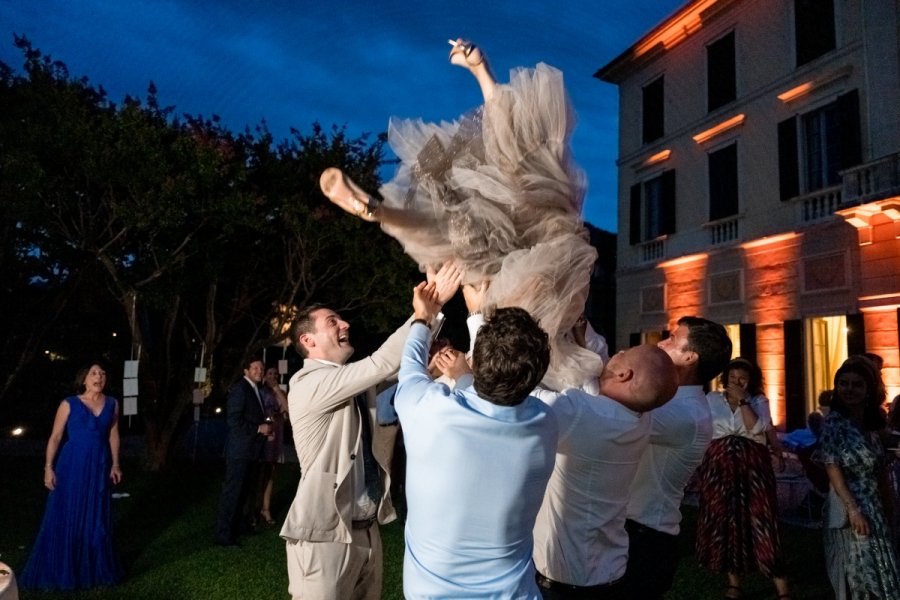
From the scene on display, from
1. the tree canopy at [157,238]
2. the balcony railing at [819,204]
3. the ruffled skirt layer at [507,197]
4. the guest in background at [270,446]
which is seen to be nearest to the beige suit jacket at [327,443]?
the ruffled skirt layer at [507,197]

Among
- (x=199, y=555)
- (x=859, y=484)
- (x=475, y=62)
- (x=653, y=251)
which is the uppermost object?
(x=653, y=251)

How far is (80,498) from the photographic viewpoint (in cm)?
563

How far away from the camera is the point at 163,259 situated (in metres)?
11.0

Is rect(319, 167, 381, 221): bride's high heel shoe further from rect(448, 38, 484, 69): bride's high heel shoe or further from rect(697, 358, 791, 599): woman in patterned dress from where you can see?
rect(697, 358, 791, 599): woman in patterned dress

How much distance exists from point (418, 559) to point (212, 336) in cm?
1219

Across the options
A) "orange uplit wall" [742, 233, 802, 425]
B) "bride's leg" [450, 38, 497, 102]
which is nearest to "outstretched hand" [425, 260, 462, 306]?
"bride's leg" [450, 38, 497, 102]

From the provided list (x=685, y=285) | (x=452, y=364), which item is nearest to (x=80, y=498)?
(x=452, y=364)

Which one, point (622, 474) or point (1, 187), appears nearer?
point (622, 474)

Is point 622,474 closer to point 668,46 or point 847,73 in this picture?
point 847,73

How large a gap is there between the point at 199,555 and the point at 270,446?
1897 mm

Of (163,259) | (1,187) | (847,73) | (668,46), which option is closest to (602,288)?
(668,46)

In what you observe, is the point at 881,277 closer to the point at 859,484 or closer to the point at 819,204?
the point at 819,204

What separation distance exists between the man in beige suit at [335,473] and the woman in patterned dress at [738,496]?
3.29 m

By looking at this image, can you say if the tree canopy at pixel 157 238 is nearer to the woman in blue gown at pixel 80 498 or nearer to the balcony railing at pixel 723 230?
the woman in blue gown at pixel 80 498
